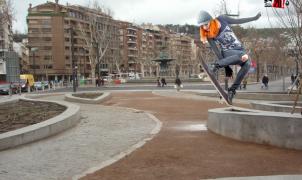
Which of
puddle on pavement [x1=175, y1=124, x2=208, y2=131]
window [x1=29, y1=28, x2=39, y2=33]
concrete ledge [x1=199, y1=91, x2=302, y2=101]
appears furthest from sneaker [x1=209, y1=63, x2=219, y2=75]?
window [x1=29, y1=28, x2=39, y2=33]

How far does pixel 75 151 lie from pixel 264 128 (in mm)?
4317

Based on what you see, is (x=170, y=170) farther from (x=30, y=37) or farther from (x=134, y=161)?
(x=30, y=37)

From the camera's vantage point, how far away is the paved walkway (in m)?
7.60

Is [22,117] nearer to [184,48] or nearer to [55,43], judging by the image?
[55,43]

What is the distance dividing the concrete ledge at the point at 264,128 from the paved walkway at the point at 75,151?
2.17m

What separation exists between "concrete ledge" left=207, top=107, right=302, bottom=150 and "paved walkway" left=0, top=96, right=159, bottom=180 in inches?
85.3

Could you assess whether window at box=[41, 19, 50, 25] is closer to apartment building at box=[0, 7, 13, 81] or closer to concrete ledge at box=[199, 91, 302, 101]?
apartment building at box=[0, 7, 13, 81]

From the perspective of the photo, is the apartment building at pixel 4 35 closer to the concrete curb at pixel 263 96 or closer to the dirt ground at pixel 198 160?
the concrete curb at pixel 263 96

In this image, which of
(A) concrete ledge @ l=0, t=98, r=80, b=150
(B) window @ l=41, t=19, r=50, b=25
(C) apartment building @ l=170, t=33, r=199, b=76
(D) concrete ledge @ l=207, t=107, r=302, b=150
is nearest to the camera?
(D) concrete ledge @ l=207, t=107, r=302, b=150

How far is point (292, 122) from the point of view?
9148mm

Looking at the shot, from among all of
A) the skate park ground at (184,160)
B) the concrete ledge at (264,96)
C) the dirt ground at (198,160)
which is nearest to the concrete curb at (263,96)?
the concrete ledge at (264,96)

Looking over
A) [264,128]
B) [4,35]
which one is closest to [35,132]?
[264,128]

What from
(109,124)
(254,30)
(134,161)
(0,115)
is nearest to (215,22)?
(109,124)

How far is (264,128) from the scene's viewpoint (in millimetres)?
9758
